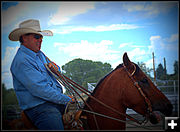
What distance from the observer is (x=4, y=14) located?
2.54 meters

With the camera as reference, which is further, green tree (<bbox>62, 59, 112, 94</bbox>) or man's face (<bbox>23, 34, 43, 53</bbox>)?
green tree (<bbox>62, 59, 112, 94</bbox>)

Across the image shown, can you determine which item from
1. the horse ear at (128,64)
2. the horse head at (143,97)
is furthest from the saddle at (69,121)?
the horse ear at (128,64)

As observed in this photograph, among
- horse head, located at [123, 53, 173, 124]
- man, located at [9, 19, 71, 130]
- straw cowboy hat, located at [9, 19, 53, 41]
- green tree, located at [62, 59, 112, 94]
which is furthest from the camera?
green tree, located at [62, 59, 112, 94]

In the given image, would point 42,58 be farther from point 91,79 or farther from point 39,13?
point 91,79

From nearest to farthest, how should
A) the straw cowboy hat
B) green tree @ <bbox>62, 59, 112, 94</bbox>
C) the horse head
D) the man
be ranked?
the man → the horse head → the straw cowboy hat → green tree @ <bbox>62, 59, 112, 94</bbox>

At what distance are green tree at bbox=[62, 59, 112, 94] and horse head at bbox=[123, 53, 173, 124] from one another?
2.61 metres

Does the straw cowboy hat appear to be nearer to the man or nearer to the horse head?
the man

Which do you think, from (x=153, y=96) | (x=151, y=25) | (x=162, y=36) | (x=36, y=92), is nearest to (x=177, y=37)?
(x=162, y=36)

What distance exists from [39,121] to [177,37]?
258 centimetres

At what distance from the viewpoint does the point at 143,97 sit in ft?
5.99

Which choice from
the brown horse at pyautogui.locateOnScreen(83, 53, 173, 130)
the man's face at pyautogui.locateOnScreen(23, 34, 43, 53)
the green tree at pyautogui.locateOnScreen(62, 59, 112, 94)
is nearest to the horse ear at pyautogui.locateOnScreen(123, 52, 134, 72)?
the brown horse at pyautogui.locateOnScreen(83, 53, 173, 130)

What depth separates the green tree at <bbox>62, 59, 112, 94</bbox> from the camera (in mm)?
4621

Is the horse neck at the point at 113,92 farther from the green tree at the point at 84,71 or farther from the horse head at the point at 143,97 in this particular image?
the green tree at the point at 84,71

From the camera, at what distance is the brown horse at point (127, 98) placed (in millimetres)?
1844
